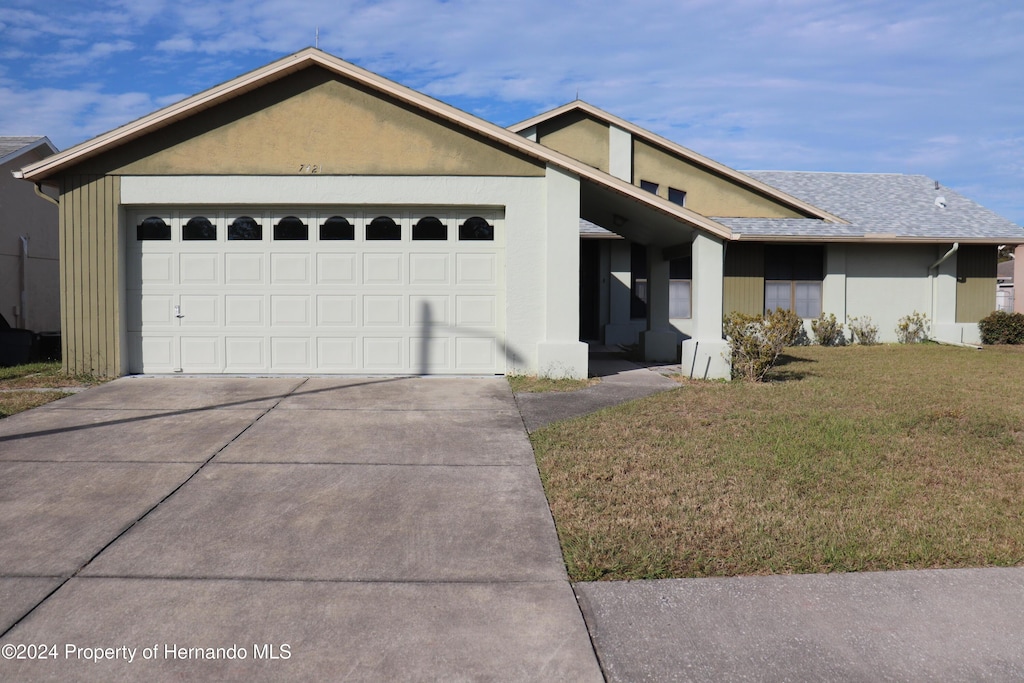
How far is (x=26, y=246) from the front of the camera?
17875 millimetres

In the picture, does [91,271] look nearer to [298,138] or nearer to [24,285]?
[298,138]

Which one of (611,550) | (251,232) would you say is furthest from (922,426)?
(251,232)

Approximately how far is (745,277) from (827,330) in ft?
8.29

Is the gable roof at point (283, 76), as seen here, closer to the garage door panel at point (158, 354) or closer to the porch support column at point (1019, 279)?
the garage door panel at point (158, 354)

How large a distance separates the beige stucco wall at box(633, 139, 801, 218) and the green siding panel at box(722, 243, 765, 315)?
3.61 ft

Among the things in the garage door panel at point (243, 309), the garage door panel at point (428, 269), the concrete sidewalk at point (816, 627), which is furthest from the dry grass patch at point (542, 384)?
the concrete sidewalk at point (816, 627)

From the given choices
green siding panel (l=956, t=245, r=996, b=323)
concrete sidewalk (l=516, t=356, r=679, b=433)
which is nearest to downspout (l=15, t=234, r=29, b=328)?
concrete sidewalk (l=516, t=356, r=679, b=433)

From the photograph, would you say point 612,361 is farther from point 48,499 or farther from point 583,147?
point 48,499

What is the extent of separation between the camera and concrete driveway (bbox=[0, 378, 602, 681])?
3791mm

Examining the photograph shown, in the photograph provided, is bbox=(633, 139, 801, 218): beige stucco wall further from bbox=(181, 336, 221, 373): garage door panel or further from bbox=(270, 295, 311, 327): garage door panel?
bbox=(181, 336, 221, 373): garage door panel

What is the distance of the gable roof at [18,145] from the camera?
1697cm

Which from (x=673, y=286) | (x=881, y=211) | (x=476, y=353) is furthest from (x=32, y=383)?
(x=881, y=211)

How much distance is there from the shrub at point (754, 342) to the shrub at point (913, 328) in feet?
31.1

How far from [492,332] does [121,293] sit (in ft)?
18.9
